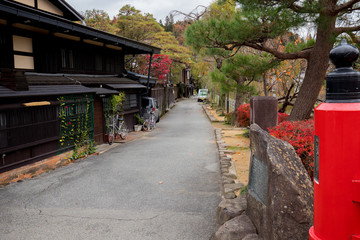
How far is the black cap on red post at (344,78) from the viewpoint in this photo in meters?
1.85

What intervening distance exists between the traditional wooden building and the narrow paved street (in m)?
1.28

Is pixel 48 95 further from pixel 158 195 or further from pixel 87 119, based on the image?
pixel 158 195

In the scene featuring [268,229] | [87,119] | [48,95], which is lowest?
[268,229]

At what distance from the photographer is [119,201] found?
6.17m

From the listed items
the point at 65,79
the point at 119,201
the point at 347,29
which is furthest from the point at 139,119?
the point at 347,29

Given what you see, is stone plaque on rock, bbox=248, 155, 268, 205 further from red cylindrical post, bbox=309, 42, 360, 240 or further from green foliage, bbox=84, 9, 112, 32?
green foliage, bbox=84, 9, 112, 32

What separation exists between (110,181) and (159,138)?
284 inches

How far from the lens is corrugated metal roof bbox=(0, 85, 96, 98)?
7.85m

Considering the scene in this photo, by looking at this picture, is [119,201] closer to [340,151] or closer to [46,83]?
[340,151]

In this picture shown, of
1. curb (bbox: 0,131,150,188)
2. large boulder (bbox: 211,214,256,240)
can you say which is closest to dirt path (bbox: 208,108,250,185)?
large boulder (bbox: 211,214,256,240)

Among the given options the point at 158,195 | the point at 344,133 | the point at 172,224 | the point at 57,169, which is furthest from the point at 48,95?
the point at 344,133

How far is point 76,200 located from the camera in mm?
6258

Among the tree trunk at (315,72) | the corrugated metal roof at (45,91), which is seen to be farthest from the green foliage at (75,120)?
the tree trunk at (315,72)

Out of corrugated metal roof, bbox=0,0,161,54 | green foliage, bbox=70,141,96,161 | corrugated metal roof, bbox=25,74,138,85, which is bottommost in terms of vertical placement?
green foliage, bbox=70,141,96,161
